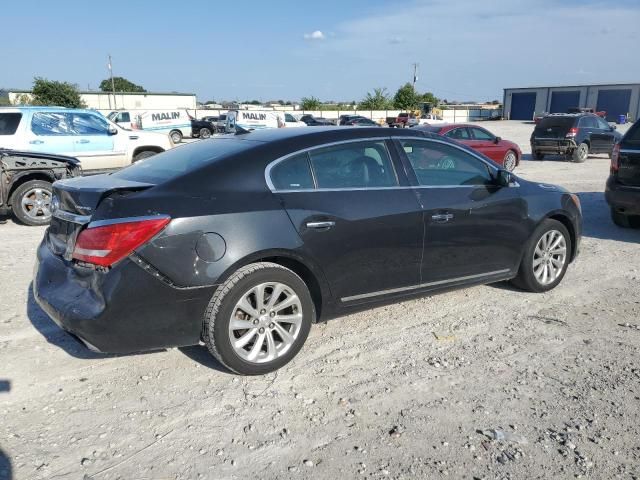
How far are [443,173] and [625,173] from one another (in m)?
3.96

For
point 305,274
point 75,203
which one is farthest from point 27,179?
point 305,274

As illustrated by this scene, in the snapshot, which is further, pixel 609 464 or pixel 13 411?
pixel 13 411

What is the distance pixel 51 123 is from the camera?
36.0ft

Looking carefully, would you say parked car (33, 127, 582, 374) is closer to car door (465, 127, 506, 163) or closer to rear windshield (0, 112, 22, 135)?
rear windshield (0, 112, 22, 135)

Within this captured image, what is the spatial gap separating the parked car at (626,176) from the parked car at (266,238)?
321 centimetres

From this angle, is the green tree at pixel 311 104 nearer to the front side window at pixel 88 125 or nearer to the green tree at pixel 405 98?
the green tree at pixel 405 98

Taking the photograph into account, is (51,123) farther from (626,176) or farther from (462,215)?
(626,176)

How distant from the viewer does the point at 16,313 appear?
466 centimetres

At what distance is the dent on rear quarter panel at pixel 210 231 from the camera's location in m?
3.17

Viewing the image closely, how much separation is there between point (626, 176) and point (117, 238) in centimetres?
664

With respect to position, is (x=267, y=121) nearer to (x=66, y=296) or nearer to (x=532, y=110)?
(x=66, y=296)

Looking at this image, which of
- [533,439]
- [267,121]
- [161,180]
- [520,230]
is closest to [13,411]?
[161,180]

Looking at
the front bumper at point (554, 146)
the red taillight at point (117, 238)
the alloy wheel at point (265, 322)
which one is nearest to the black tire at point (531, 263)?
the alloy wheel at point (265, 322)

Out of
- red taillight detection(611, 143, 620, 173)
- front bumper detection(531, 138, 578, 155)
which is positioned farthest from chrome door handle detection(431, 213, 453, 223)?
front bumper detection(531, 138, 578, 155)
